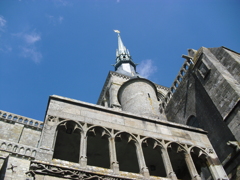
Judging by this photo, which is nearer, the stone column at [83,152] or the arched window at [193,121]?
the stone column at [83,152]

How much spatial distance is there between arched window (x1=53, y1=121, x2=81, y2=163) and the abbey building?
0.10ft

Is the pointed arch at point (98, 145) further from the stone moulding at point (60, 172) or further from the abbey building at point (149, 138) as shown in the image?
the stone moulding at point (60, 172)

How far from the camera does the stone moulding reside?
6191 millimetres

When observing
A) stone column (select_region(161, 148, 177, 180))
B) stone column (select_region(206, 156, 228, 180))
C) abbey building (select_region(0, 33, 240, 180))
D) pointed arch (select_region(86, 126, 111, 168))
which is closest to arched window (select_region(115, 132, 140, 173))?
abbey building (select_region(0, 33, 240, 180))

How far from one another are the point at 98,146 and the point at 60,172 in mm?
2728

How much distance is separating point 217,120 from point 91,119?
6055 mm

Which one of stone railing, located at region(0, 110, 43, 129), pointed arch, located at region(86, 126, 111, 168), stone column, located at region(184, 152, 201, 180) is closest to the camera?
stone column, located at region(184, 152, 201, 180)

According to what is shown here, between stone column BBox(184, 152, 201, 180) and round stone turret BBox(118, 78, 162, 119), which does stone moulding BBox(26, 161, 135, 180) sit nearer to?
stone column BBox(184, 152, 201, 180)

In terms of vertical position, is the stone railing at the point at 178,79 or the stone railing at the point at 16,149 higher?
the stone railing at the point at 178,79

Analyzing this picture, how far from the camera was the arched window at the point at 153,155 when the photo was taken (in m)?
8.88

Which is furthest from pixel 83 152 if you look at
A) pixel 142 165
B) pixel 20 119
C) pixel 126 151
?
pixel 20 119

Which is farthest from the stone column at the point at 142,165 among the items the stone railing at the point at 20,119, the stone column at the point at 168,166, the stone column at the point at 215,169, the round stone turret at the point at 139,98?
the stone railing at the point at 20,119

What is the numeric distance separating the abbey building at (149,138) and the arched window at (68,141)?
0.10 ft

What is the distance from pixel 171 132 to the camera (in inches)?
382
